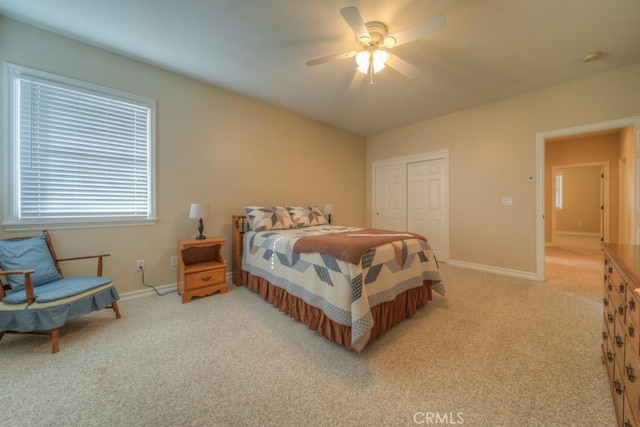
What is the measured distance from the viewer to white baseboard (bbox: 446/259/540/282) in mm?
3398

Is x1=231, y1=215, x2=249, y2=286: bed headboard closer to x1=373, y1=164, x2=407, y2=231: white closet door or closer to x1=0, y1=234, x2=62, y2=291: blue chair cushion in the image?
x1=0, y1=234, x2=62, y2=291: blue chair cushion

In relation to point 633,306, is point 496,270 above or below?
below

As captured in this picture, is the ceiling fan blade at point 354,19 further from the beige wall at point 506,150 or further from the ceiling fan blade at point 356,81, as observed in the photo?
the beige wall at point 506,150

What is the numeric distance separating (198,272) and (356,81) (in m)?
3.00

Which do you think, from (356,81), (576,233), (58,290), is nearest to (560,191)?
(576,233)

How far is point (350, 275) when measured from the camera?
5.66 ft

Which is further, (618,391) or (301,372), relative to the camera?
(301,372)

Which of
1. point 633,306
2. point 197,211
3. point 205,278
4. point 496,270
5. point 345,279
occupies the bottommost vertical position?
point 496,270

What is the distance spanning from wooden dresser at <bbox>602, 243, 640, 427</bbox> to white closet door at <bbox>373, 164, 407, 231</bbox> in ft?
11.5

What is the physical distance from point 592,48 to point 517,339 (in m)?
2.98

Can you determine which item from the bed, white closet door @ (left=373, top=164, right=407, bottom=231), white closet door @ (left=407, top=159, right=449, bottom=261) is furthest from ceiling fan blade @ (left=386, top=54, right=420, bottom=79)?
white closet door @ (left=373, top=164, right=407, bottom=231)

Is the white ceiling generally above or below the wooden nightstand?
above

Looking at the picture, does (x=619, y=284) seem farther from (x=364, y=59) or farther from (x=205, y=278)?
(x=205, y=278)

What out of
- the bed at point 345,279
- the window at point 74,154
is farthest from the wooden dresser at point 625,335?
the window at point 74,154
